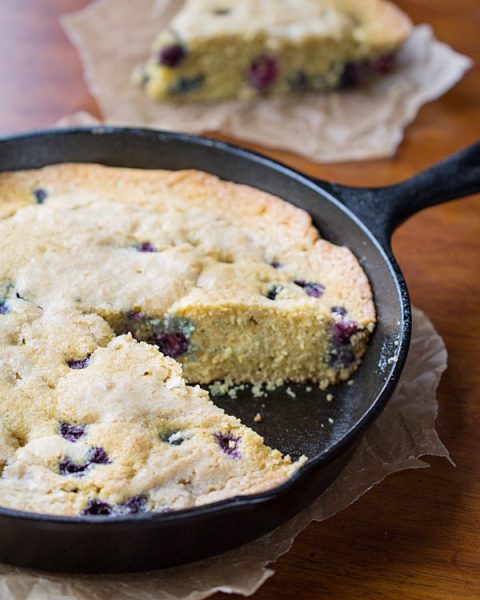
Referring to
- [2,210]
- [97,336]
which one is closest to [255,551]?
[97,336]

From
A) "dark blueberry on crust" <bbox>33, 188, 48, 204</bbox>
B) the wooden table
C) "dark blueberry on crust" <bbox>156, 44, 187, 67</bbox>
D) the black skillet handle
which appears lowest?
the wooden table

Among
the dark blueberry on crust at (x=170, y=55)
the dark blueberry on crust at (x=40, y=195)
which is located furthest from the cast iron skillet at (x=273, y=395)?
the dark blueberry on crust at (x=170, y=55)

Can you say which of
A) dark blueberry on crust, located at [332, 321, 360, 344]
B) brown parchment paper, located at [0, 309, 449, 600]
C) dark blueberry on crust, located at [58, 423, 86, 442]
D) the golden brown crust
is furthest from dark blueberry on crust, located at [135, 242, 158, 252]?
the golden brown crust

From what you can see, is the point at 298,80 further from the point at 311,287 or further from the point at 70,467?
the point at 70,467

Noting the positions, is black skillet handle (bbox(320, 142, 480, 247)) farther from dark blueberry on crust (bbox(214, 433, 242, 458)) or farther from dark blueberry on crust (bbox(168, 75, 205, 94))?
dark blueberry on crust (bbox(168, 75, 205, 94))

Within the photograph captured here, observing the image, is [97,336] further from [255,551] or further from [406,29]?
[406,29]

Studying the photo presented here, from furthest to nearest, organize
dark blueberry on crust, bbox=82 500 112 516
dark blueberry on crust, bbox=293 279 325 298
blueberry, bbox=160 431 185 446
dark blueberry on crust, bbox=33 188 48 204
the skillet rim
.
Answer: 1. dark blueberry on crust, bbox=33 188 48 204
2. dark blueberry on crust, bbox=293 279 325 298
3. blueberry, bbox=160 431 185 446
4. dark blueberry on crust, bbox=82 500 112 516
5. the skillet rim

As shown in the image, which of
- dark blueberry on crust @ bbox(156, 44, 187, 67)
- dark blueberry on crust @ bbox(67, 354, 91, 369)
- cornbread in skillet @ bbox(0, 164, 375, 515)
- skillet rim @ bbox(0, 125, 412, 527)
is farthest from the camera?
dark blueberry on crust @ bbox(156, 44, 187, 67)
